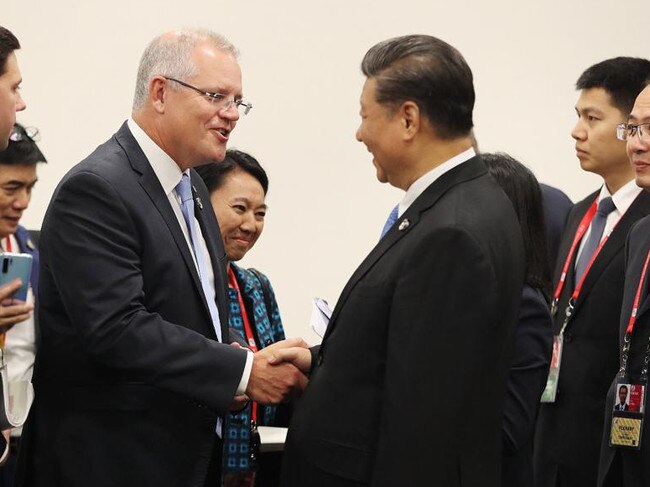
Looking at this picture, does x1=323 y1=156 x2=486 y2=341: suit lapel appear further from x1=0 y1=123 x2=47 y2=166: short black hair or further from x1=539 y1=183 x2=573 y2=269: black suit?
x1=539 y1=183 x2=573 y2=269: black suit

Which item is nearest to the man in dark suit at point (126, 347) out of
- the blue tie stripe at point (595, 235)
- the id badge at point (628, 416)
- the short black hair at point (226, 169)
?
the short black hair at point (226, 169)

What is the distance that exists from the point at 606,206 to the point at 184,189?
198 centimetres

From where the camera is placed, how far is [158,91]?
287 cm

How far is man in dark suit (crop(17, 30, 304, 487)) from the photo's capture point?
8.34ft

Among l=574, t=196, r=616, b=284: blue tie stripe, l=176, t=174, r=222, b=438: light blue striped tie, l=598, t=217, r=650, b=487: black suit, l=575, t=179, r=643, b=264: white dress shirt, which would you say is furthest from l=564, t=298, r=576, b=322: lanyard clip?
l=176, t=174, r=222, b=438: light blue striped tie

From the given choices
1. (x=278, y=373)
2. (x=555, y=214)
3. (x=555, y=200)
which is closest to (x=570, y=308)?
(x=555, y=214)

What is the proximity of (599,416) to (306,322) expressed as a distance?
210 cm

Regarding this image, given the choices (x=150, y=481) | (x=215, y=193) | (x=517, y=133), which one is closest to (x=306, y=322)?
(x=517, y=133)

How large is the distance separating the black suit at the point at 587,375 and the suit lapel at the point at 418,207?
1666 millimetres

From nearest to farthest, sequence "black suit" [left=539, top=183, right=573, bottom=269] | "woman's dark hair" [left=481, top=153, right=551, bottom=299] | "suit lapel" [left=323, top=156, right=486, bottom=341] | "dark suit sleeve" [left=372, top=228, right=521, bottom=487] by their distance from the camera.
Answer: "dark suit sleeve" [left=372, top=228, right=521, bottom=487]
"suit lapel" [left=323, top=156, right=486, bottom=341]
"woman's dark hair" [left=481, top=153, right=551, bottom=299]
"black suit" [left=539, top=183, right=573, bottom=269]

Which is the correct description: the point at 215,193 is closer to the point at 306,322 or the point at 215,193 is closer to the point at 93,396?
the point at 93,396

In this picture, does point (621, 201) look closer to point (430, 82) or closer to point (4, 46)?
point (430, 82)

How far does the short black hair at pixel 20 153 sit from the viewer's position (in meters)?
3.47

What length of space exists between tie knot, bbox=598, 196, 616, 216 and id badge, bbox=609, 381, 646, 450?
1001 millimetres
